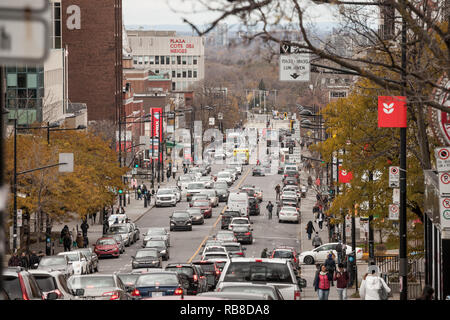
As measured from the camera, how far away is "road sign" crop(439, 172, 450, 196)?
19812mm

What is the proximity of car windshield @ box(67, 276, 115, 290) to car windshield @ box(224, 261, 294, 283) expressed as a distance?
137 inches

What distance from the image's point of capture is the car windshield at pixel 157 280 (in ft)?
77.4

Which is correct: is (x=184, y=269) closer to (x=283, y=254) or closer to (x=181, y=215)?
(x=283, y=254)

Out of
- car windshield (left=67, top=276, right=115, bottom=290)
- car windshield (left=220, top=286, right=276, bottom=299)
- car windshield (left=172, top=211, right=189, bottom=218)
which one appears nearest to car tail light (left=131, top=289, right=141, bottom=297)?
car windshield (left=67, top=276, right=115, bottom=290)

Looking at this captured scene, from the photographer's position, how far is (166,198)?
78.0 meters

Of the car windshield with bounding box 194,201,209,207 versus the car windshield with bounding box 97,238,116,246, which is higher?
the car windshield with bounding box 194,201,209,207

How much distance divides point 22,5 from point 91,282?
16836 millimetres

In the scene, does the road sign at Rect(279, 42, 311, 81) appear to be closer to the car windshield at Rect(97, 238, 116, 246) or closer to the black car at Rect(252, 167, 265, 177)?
the car windshield at Rect(97, 238, 116, 246)

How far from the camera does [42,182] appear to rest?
1893 inches

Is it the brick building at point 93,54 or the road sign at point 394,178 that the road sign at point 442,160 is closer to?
the road sign at point 394,178

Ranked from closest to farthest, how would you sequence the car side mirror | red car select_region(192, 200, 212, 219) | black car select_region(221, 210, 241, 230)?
1. the car side mirror
2. black car select_region(221, 210, 241, 230)
3. red car select_region(192, 200, 212, 219)
